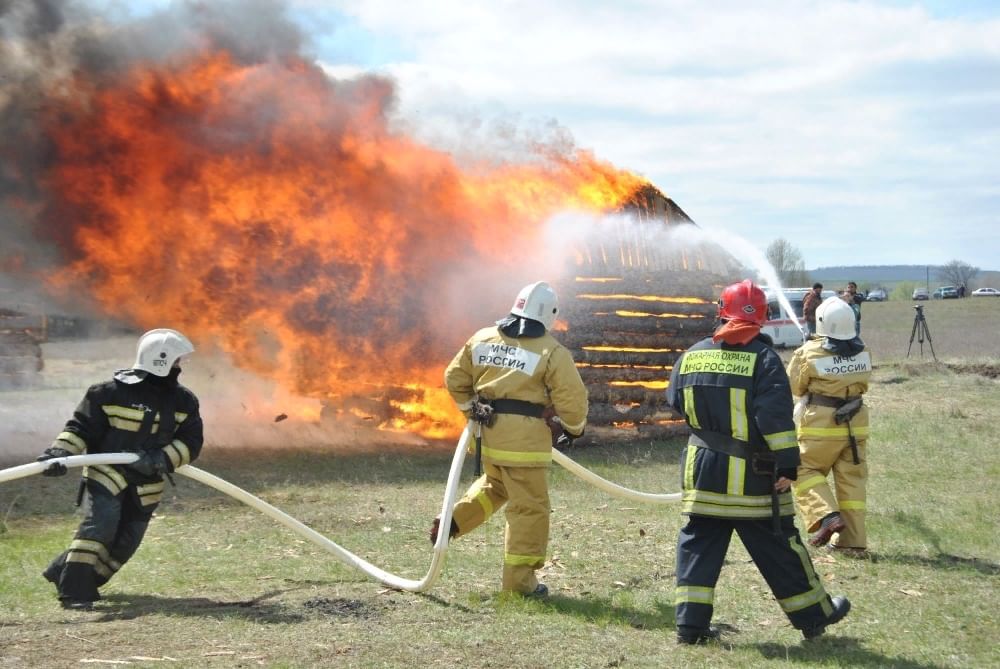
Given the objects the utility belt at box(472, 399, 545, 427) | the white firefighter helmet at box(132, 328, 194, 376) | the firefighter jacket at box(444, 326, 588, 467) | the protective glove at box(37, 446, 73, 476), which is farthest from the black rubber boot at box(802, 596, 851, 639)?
the protective glove at box(37, 446, 73, 476)

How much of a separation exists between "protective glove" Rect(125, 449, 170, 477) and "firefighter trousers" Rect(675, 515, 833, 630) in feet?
11.0

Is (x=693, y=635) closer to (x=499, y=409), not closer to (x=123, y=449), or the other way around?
(x=499, y=409)

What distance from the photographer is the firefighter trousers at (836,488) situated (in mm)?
8398

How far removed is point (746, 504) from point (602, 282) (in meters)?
9.71

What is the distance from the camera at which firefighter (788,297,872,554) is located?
27.6ft

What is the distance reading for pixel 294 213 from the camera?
51.2 feet

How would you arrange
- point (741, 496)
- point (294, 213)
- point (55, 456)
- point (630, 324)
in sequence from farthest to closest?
point (294, 213)
point (630, 324)
point (55, 456)
point (741, 496)

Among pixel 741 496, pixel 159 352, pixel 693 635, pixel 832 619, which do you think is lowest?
pixel 693 635

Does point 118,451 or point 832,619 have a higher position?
point 118,451

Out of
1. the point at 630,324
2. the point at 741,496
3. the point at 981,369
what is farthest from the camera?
the point at 981,369

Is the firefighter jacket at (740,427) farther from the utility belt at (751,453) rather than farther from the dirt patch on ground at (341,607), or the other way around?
the dirt patch on ground at (341,607)

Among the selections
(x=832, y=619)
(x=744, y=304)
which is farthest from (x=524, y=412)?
(x=832, y=619)

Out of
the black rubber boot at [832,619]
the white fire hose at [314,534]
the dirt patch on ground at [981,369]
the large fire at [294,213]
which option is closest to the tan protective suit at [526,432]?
the white fire hose at [314,534]

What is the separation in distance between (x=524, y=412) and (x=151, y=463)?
244 centimetres
